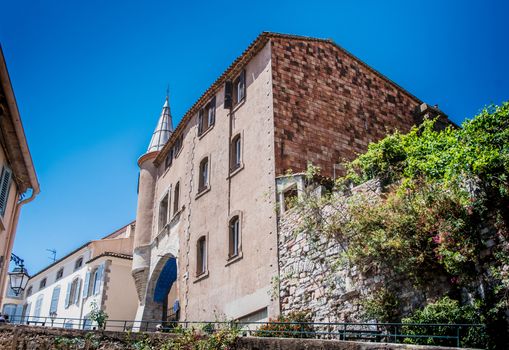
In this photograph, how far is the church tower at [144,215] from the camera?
2523 cm

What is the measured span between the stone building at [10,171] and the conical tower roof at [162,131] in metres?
13.8

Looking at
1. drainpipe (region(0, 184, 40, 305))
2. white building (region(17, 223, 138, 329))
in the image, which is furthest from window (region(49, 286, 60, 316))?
drainpipe (region(0, 184, 40, 305))

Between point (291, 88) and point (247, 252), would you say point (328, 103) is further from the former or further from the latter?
point (247, 252)

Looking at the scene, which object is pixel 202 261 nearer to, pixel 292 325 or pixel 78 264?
pixel 292 325

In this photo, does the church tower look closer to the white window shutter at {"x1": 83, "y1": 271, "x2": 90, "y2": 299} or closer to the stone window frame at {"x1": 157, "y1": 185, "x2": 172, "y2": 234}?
the stone window frame at {"x1": 157, "y1": 185, "x2": 172, "y2": 234}

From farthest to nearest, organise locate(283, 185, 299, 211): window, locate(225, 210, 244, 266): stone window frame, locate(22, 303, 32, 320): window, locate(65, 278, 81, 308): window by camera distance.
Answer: locate(22, 303, 32, 320): window → locate(65, 278, 81, 308): window → locate(225, 210, 244, 266): stone window frame → locate(283, 185, 299, 211): window

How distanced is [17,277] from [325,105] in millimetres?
10383

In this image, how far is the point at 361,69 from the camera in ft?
68.5

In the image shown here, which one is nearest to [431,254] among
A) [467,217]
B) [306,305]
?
[467,217]

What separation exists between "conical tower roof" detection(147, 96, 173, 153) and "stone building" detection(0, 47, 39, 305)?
13.8 m

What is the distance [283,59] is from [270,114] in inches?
90.1

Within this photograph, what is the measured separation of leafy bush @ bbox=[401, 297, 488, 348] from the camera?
906 centimetres

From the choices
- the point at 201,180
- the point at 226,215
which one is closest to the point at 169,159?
the point at 201,180

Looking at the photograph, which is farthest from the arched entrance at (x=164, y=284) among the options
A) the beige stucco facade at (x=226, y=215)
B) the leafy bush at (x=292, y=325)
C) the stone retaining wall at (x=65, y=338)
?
the stone retaining wall at (x=65, y=338)
